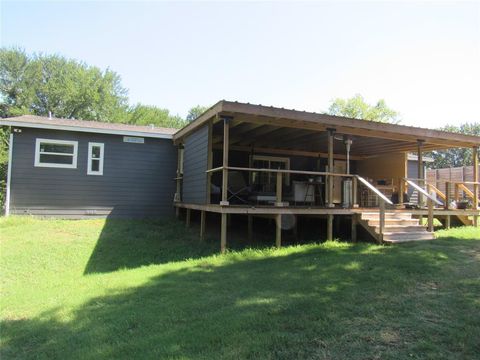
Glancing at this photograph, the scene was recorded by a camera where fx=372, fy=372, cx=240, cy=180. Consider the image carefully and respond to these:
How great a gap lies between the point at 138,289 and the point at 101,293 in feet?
1.74

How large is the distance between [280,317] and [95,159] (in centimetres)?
994

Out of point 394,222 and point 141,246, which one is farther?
point 141,246

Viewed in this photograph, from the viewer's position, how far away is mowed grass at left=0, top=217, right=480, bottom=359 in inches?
127

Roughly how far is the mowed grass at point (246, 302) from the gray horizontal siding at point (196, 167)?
1929 mm

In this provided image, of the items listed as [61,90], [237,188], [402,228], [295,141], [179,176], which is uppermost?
[61,90]

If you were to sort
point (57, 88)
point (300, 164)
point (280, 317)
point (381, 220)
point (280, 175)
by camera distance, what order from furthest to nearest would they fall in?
point (57, 88) < point (300, 164) < point (280, 175) < point (381, 220) < point (280, 317)

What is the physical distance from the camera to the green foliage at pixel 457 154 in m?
45.4

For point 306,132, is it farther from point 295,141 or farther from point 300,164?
point 300,164

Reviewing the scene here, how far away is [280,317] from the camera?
3830mm

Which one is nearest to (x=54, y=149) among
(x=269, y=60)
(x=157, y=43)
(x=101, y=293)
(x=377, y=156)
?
(x=157, y=43)

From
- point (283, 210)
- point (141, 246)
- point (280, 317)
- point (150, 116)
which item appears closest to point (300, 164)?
point (283, 210)

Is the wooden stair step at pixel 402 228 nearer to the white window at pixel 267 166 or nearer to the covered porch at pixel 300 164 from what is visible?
the covered porch at pixel 300 164

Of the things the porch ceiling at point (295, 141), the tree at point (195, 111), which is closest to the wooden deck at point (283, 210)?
the porch ceiling at point (295, 141)

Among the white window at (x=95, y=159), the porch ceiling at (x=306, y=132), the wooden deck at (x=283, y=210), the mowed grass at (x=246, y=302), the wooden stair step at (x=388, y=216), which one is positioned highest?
the porch ceiling at (x=306, y=132)
